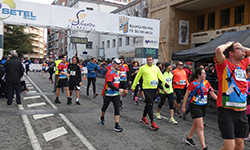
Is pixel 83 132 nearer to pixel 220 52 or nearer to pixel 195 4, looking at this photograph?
pixel 220 52

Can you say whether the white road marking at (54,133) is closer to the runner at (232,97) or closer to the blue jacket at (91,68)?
the runner at (232,97)

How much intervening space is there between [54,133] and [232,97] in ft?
13.5

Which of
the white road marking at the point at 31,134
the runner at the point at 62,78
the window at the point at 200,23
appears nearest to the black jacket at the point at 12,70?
the runner at the point at 62,78

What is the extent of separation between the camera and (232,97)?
3152 millimetres

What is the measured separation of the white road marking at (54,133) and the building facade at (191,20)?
19817 mm

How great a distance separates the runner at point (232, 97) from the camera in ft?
10.2

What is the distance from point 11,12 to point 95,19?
16.8ft

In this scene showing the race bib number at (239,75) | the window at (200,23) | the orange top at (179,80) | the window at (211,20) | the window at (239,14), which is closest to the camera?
the race bib number at (239,75)

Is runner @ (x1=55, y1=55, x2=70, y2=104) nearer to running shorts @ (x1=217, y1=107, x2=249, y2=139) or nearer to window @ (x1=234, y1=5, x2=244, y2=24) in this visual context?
running shorts @ (x1=217, y1=107, x2=249, y2=139)

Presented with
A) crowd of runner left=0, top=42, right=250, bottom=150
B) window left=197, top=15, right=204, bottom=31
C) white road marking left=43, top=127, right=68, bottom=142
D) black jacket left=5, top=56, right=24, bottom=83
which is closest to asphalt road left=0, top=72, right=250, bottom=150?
white road marking left=43, top=127, right=68, bottom=142

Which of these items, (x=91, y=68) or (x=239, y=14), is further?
(x=239, y=14)

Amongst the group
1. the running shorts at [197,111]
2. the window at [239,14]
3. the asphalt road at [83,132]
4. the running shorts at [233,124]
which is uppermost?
the window at [239,14]

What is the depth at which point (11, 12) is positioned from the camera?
12992 mm

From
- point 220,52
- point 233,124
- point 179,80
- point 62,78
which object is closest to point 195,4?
point 179,80
